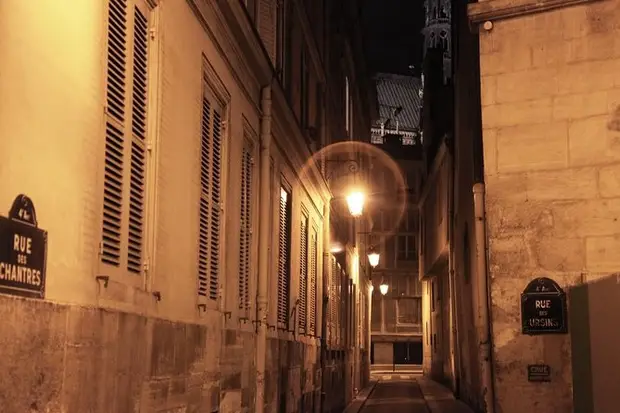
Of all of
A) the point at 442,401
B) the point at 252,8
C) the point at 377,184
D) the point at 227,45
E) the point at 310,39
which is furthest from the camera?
the point at 377,184

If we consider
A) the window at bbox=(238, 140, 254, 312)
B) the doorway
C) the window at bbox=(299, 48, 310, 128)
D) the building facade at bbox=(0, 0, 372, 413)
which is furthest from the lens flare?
the window at bbox=(238, 140, 254, 312)

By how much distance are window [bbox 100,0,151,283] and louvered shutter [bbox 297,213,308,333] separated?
30.5ft

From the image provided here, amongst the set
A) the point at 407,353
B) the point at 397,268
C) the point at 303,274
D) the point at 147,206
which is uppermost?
the point at 397,268

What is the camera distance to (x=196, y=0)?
293 inches

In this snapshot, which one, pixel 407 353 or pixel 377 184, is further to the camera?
pixel 407 353

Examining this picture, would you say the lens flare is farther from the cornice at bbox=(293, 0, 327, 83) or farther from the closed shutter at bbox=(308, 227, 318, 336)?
the closed shutter at bbox=(308, 227, 318, 336)

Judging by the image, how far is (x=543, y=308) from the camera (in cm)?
831

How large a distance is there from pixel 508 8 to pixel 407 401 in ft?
67.6

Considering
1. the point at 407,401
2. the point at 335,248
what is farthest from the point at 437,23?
the point at 335,248

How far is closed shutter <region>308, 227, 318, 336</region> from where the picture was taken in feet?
54.2

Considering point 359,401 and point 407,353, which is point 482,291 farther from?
point 407,353

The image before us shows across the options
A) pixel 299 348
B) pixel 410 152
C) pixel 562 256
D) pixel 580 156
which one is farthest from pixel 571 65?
pixel 410 152

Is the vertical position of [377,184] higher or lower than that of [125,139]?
higher

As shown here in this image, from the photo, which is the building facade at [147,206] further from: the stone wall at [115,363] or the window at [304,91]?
the window at [304,91]
